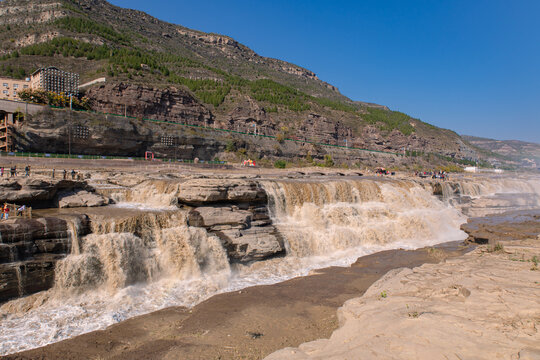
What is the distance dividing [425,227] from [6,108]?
4019cm

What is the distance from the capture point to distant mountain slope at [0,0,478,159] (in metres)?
60.5

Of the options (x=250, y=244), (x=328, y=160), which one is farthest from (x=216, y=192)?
(x=328, y=160)

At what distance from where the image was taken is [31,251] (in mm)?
10445

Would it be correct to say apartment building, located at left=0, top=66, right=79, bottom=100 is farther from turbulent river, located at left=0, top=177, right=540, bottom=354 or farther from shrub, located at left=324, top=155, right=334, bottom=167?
shrub, located at left=324, top=155, right=334, bottom=167

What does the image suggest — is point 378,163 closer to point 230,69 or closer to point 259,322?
point 230,69

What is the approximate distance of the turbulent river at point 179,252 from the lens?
9617 mm

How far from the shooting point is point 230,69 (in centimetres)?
11500

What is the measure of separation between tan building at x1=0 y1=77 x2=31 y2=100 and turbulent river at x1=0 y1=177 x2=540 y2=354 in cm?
4554

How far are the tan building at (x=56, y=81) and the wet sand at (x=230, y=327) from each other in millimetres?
47690

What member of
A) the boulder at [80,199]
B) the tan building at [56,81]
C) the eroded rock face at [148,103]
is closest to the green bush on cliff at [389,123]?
the eroded rock face at [148,103]

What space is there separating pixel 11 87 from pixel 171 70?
4061cm

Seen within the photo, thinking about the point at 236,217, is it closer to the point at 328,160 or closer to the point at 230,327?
the point at 230,327

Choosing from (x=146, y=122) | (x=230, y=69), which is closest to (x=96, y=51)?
(x=146, y=122)

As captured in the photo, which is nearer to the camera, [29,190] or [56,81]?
[29,190]
